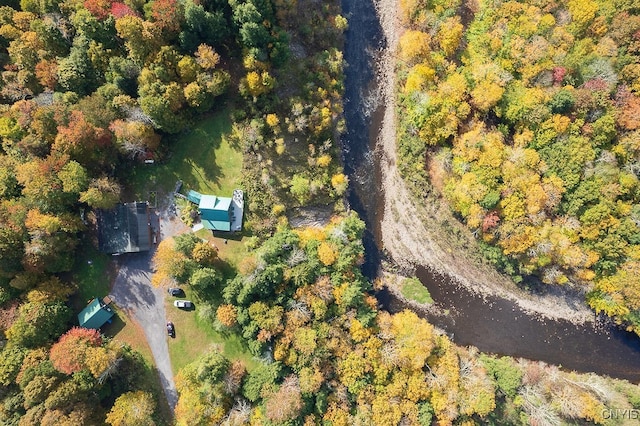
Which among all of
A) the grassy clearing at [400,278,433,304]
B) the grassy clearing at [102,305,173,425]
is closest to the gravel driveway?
the grassy clearing at [102,305,173,425]

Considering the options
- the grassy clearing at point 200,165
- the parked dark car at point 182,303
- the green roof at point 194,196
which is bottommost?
the parked dark car at point 182,303

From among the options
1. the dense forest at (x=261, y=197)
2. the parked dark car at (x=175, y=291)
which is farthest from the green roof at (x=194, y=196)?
the parked dark car at (x=175, y=291)

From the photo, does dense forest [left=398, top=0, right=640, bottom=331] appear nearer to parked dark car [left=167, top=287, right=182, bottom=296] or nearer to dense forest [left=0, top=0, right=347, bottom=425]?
dense forest [left=0, top=0, right=347, bottom=425]

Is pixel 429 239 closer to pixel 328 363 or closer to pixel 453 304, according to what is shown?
pixel 453 304

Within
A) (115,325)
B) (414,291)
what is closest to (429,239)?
(414,291)

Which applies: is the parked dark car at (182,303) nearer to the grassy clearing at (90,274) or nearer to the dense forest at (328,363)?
the dense forest at (328,363)

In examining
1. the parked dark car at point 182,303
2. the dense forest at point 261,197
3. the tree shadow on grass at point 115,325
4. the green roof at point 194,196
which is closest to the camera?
the dense forest at point 261,197
